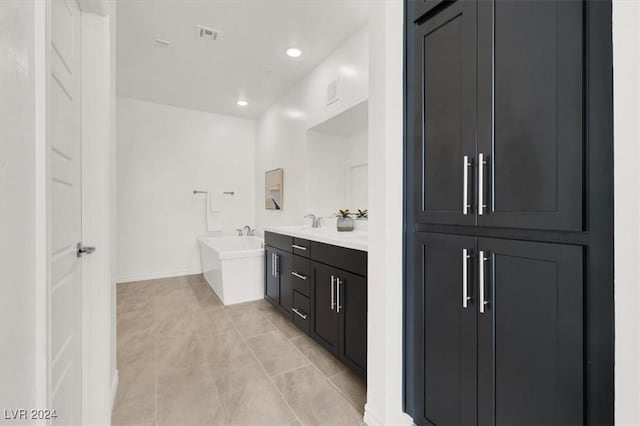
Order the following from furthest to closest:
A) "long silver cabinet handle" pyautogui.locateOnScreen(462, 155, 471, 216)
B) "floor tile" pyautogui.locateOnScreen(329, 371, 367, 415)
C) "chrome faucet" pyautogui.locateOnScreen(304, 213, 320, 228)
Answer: "chrome faucet" pyautogui.locateOnScreen(304, 213, 320, 228), "floor tile" pyautogui.locateOnScreen(329, 371, 367, 415), "long silver cabinet handle" pyautogui.locateOnScreen(462, 155, 471, 216)

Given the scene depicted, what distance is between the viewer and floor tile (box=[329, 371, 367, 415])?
1.65 metres

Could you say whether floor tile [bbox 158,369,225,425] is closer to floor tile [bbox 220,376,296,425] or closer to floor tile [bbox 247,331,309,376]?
floor tile [bbox 220,376,296,425]

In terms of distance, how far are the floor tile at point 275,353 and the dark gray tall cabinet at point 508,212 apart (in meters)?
0.91

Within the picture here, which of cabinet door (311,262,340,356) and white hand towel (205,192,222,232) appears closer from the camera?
cabinet door (311,262,340,356)

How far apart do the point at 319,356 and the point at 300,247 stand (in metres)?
0.84

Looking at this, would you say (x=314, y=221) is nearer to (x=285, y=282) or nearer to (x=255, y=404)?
(x=285, y=282)

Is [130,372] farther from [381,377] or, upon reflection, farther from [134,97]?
[134,97]

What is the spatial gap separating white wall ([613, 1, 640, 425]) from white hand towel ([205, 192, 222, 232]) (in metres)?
4.71

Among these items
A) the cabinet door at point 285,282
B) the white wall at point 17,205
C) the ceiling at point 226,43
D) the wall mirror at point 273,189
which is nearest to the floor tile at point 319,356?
the cabinet door at point 285,282

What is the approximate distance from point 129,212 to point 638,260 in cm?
504

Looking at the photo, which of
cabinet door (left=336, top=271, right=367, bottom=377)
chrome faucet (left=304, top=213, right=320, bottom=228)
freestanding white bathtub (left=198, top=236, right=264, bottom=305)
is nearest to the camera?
cabinet door (left=336, top=271, right=367, bottom=377)

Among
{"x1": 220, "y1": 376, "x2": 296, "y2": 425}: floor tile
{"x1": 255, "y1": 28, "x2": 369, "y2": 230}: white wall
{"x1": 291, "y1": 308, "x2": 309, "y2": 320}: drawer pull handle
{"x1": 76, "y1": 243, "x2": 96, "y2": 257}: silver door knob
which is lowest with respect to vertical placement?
{"x1": 220, "y1": 376, "x2": 296, "y2": 425}: floor tile

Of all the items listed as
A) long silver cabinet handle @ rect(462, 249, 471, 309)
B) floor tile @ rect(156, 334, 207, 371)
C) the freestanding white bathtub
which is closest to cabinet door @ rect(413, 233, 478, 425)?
long silver cabinet handle @ rect(462, 249, 471, 309)

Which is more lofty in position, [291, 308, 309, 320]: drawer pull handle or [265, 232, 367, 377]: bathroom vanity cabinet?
[265, 232, 367, 377]: bathroom vanity cabinet
